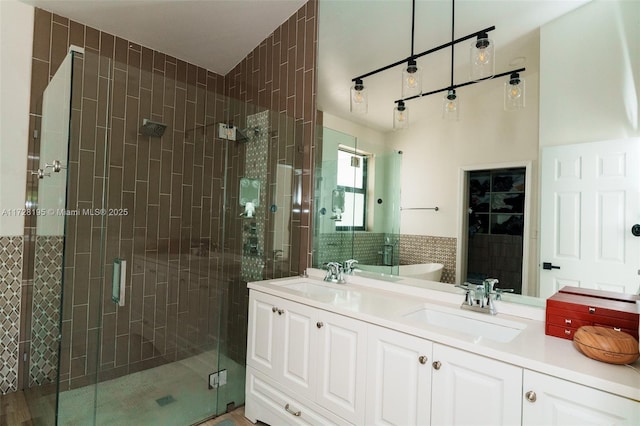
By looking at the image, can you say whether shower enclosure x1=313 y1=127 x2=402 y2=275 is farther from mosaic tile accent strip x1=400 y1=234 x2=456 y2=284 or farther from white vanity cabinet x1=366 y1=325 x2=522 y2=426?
white vanity cabinet x1=366 y1=325 x2=522 y2=426

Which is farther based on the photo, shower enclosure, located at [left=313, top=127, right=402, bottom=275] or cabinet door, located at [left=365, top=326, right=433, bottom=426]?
shower enclosure, located at [left=313, top=127, right=402, bottom=275]

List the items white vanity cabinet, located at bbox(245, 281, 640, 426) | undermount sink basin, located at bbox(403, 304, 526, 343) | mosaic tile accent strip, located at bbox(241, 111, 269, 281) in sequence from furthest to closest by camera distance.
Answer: mosaic tile accent strip, located at bbox(241, 111, 269, 281) → undermount sink basin, located at bbox(403, 304, 526, 343) → white vanity cabinet, located at bbox(245, 281, 640, 426)

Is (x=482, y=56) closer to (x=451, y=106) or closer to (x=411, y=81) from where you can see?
(x=451, y=106)

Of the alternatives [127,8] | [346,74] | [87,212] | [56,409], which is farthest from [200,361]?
[127,8]

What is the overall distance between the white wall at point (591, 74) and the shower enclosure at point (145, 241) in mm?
1701

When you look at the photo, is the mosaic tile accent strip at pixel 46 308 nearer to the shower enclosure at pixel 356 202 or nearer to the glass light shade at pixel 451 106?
the shower enclosure at pixel 356 202

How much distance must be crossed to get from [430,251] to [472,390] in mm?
844

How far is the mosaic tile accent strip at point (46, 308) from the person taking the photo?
1.92m

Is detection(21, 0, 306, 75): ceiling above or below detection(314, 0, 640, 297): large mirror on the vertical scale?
above

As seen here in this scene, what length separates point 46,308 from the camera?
206 centimetres

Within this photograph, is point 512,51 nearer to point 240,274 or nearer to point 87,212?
point 240,274

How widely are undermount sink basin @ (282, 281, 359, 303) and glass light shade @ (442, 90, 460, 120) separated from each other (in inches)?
44.8

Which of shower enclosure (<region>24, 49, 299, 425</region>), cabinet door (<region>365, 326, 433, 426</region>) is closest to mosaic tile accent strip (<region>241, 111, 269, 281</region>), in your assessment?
shower enclosure (<region>24, 49, 299, 425</region>)

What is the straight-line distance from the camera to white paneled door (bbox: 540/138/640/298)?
1.31 m
